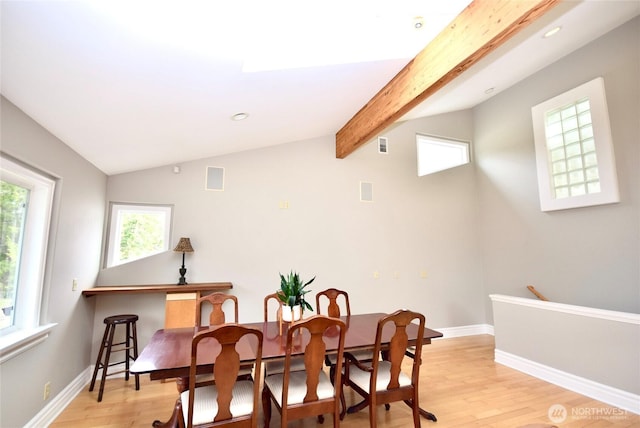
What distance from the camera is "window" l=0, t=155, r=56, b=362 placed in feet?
6.77

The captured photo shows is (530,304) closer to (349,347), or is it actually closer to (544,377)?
(544,377)

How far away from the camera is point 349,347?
84.8 inches

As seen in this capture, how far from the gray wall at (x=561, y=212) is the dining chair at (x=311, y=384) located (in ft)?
11.5

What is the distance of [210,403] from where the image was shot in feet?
6.11

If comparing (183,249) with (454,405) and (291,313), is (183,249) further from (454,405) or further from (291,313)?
(454,405)

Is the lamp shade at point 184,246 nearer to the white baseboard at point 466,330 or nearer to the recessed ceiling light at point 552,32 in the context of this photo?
the white baseboard at point 466,330

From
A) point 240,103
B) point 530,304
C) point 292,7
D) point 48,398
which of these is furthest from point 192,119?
point 530,304

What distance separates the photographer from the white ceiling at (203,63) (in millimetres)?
1467

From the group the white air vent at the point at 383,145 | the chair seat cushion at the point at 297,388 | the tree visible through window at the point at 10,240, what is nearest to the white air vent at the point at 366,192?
the white air vent at the point at 383,145

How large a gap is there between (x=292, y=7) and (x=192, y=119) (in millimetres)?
1420

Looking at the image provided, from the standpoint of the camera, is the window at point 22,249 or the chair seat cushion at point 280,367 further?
the chair seat cushion at point 280,367

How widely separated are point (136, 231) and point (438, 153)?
4804 millimetres
